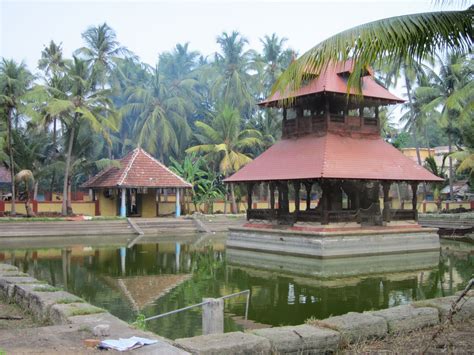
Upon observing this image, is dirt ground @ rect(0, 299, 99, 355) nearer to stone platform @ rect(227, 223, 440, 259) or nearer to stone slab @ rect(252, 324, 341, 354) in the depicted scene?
stone slab @ rect(252, 324, 341, 354)

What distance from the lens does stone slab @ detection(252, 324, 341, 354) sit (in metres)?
5.06

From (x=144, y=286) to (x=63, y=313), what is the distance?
6.00 meters

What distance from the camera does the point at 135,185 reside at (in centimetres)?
2830

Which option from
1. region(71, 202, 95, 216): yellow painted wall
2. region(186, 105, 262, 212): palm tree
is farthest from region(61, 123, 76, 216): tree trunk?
region(186, 105, 262, 212): palm tree

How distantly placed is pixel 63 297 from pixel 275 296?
200 inches

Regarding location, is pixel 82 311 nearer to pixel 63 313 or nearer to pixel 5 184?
pixel 63 313

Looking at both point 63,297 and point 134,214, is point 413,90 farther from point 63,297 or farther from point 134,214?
point 63,297

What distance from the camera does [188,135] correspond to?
137 ft

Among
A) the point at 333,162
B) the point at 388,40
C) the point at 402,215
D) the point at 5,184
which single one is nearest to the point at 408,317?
the point at 388,40

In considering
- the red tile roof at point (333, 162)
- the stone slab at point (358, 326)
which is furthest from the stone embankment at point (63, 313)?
the red tile roof at point (333, 162)

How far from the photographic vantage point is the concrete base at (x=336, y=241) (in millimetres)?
17141

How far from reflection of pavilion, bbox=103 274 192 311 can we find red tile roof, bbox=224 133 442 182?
6.64m

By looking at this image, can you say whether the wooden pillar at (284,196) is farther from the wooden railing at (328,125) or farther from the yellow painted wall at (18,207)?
the yellow painted wall at (18,207)

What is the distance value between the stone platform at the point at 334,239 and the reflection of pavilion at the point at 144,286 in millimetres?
4952
